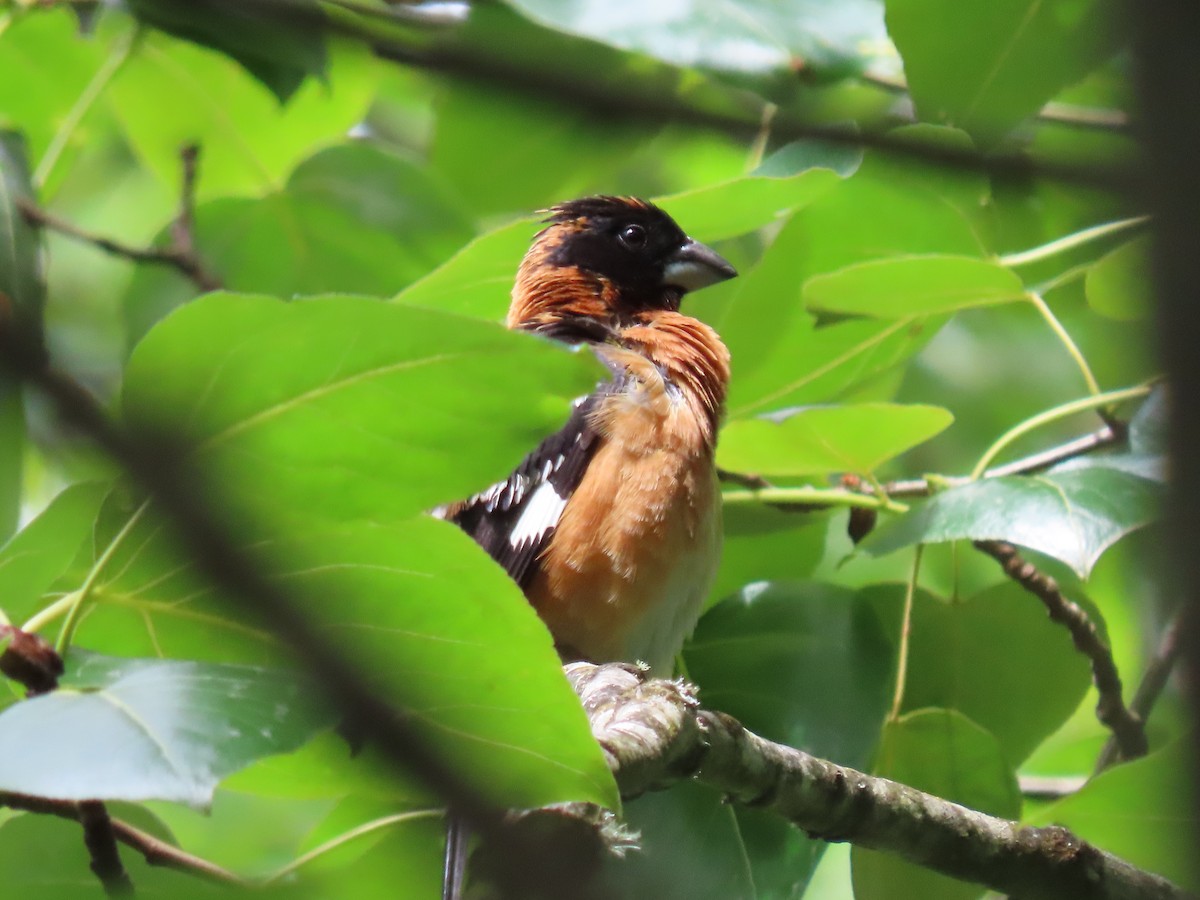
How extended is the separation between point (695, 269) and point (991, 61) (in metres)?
1.49

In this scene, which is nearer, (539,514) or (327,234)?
(539,514)

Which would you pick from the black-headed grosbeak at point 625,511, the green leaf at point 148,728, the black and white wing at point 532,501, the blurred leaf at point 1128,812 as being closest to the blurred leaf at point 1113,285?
the black-headed grosbeak at point 625,511

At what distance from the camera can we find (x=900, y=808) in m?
2.36

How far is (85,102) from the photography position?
4023mm

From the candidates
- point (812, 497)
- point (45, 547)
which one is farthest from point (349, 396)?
point (812, 497)

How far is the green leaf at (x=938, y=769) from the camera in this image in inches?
110

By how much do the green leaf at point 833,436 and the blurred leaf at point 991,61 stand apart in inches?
24.0

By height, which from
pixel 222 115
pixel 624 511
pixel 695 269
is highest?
pixel 222 115

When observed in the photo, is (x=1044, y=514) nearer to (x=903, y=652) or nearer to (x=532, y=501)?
(x=903, y=652)

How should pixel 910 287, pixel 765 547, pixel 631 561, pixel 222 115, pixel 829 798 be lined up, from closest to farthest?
pixel 829 798 < pixel 910 287 < pixel 631 561 < pixel 765 547 < pixel 222 115

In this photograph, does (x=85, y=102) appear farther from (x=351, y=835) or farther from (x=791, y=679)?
(x=791, y=679)

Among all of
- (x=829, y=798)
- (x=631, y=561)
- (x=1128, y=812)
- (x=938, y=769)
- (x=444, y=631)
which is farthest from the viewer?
(x=631, y=561)

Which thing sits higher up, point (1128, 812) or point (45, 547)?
point (45, 547)

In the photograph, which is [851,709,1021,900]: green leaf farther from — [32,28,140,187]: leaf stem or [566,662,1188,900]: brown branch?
[32,28,140,187]: leaf stem
